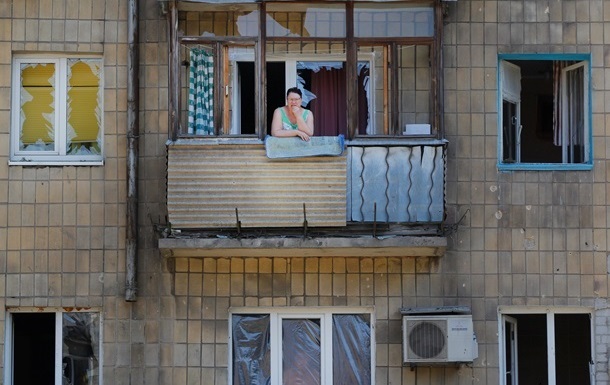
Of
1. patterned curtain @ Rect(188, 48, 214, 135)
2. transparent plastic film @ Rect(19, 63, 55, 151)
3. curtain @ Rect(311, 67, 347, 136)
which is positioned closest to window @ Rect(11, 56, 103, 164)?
transparent plastic film @ Rect(19, 63, 55, 151)

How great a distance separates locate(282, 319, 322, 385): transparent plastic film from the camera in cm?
1493

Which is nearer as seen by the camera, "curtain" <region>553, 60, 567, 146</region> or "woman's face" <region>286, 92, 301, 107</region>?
"woman's face" <region>286, 92, 301, 107</region>

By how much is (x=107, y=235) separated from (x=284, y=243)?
6.66 feet

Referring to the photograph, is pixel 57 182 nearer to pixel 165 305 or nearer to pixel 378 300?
pixel 165 305

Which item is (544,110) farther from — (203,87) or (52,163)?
(52,163)

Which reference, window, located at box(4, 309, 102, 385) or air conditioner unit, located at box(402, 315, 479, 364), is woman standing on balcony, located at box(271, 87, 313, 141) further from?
window, located at box(4, 309, 102, 385)

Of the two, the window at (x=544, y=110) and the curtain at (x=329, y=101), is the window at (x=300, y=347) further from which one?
the window at (x=544, y=110)

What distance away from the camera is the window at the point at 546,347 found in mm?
14922

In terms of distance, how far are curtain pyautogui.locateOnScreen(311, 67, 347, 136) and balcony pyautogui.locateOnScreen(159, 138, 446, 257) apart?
613mm

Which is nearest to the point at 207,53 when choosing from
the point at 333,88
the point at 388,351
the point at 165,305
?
the point at 333,88

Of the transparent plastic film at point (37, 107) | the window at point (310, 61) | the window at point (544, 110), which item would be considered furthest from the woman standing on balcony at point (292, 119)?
the transparent plastic film at point (37, 107)

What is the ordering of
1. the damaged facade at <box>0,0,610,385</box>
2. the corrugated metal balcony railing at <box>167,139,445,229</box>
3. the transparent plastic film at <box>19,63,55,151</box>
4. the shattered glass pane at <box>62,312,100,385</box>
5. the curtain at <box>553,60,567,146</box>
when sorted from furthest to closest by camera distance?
the curtain at <box>553,60,567,146</box> < the transparent plastic film at <box>19,63,55,151</box> < the shattered glass pane at <box>62,312,100,385</box> < the damaged facade at <box>0,0,610,385</box> < the corrugated metal balcony railing at <box>167,139,445,229</box>

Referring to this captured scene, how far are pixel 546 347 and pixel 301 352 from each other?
2742 millimetres

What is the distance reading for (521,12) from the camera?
1505 centimetres
